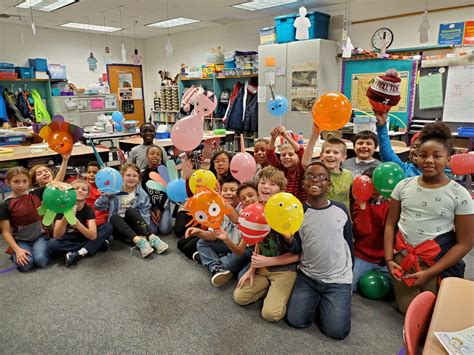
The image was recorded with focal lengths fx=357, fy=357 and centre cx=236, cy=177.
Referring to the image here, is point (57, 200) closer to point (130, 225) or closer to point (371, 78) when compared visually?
point (130, 225)

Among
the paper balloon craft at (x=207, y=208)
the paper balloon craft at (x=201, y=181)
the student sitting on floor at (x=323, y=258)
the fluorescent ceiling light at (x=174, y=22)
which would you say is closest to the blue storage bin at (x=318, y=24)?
the fluorescent ceiling light at (x=174, y=22)

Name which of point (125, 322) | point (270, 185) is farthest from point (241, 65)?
point (125, 322)

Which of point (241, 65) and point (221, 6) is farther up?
point (221, 6)

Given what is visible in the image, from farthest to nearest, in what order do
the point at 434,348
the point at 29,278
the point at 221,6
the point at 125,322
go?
the point at 221,6, the point at 29,278, the point at 125,322, the point at 434,348

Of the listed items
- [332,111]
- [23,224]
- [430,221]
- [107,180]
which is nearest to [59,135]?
[107,180]

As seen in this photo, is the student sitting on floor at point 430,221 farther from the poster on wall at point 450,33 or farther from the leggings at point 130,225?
the poster on wall at point 450,33

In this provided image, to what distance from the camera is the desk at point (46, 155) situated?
3763 mm

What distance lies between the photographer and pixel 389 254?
2104mm

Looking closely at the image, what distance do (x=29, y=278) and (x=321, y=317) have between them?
2.08 m

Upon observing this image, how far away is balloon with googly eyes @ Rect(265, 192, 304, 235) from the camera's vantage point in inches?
68.2

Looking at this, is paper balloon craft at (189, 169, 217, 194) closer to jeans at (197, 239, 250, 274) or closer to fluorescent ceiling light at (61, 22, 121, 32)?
jeans at (197, 239, 250, 274)

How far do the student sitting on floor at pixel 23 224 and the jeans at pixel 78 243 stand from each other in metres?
0.07

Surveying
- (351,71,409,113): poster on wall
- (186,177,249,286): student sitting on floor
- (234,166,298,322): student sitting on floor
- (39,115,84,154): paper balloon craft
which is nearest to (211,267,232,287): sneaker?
(186,177,249,286): student sitting on floor

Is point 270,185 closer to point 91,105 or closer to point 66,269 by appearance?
point 66,269
